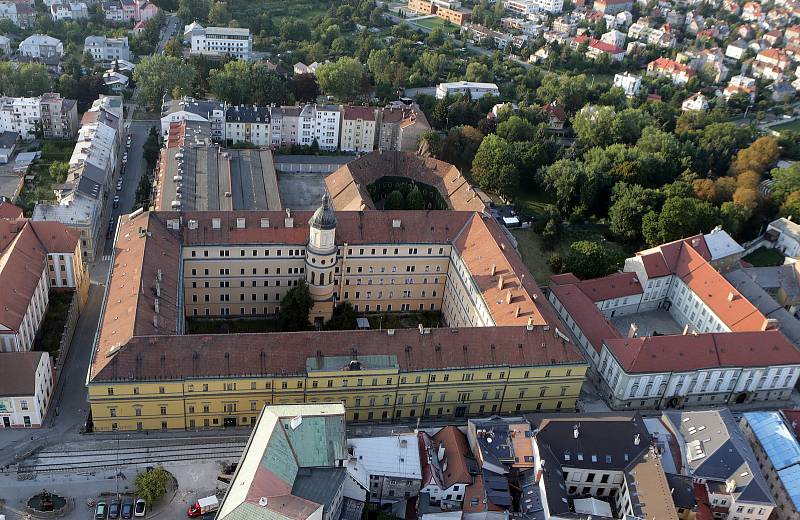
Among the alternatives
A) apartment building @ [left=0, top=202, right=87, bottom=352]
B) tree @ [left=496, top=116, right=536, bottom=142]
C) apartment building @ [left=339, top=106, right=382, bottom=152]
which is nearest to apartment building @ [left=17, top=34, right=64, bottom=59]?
apartment building @ [left=339, top=106, right=382, bottom=152]

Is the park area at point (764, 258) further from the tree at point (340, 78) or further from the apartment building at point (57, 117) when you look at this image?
the apartment building at point (57, 117)

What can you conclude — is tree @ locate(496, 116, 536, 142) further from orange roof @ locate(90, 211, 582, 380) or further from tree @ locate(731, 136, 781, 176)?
orange roof @ locate(90, 211, 582, 380)

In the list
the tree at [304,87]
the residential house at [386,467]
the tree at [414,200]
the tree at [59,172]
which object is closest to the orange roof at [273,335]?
the residential house at [386,467]

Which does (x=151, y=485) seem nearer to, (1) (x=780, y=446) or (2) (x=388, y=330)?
(2) (x=388, y=330)

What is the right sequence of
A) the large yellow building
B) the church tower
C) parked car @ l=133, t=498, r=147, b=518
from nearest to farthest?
parked car @ l=133, t=498, r=147, b=518 → the large yellow building → the church tower

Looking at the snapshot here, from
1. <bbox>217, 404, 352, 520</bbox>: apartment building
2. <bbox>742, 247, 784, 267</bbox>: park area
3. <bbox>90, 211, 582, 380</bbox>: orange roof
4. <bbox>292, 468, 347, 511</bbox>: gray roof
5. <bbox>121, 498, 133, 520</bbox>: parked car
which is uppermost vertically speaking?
<bbox>90, 211, 582, 380</bbox>: orange roof

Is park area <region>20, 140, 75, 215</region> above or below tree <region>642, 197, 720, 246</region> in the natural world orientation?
below

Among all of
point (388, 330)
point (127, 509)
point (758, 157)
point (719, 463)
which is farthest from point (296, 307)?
point (758, 157)
